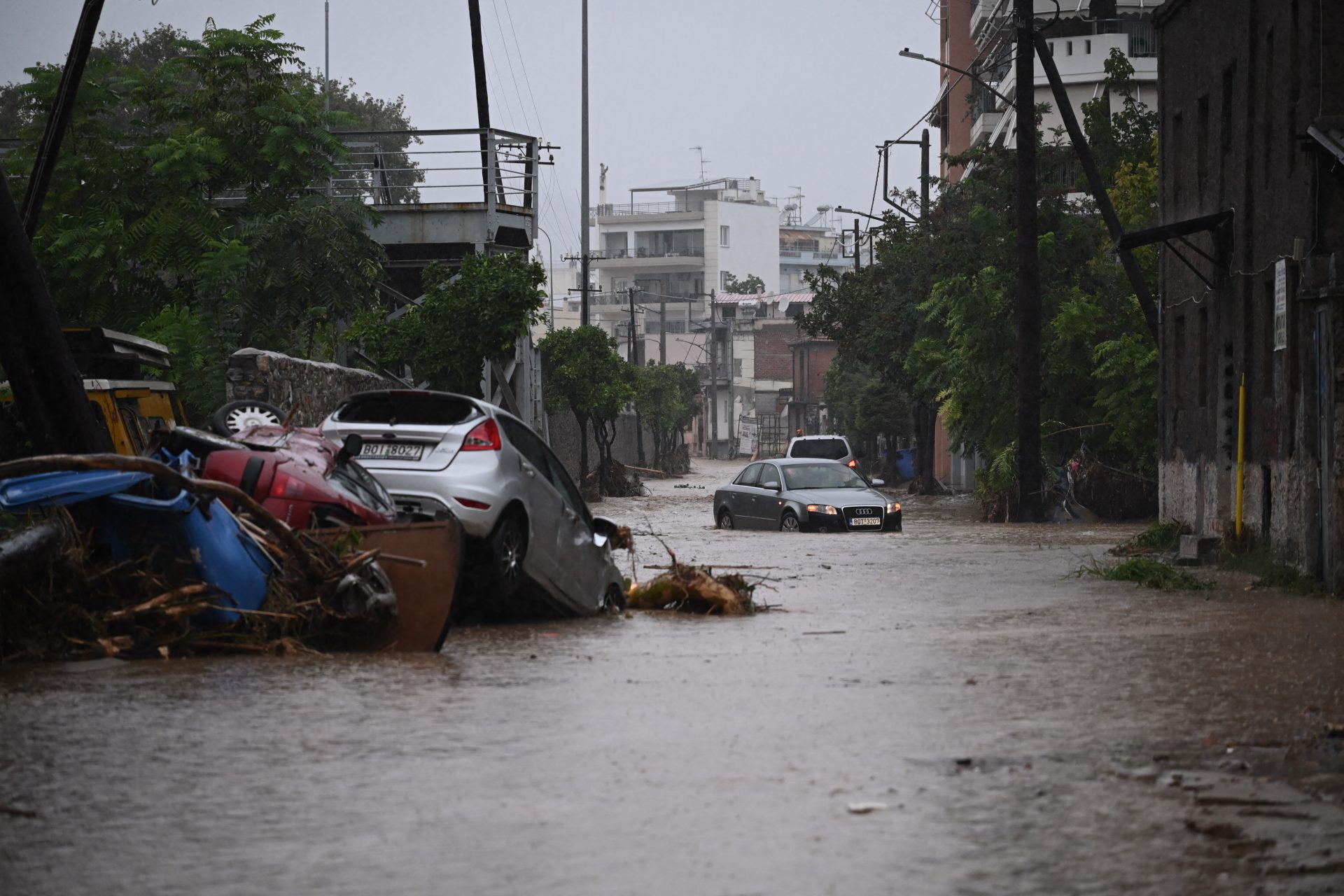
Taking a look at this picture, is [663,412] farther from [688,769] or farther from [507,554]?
[688,769]

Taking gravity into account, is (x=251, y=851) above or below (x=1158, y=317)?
below

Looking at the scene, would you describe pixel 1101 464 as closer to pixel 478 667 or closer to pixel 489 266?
pixel 489 266

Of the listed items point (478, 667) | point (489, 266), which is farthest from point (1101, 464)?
point (478, 667)

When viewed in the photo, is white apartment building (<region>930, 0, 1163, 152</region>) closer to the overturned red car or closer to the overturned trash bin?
the overturned red car

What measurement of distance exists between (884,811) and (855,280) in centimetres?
4881

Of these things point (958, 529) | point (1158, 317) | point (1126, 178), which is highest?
point (1126, 178)

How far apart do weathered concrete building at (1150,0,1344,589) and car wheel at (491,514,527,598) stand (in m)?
7.12

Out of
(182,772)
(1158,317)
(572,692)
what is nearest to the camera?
(182,772)

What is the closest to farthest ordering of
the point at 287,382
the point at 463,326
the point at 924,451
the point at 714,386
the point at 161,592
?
the point at 161,592 → the point at 287,382 → the point at 463,326 → the point at 924,451 → the point at 714,386

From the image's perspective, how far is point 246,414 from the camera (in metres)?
16.4

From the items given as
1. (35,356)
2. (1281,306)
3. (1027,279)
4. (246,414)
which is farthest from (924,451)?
(35,356)

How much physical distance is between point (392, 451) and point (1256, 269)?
11.8m

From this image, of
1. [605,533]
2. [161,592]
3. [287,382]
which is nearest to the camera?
[161,592]

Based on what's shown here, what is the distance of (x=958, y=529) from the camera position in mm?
30344
